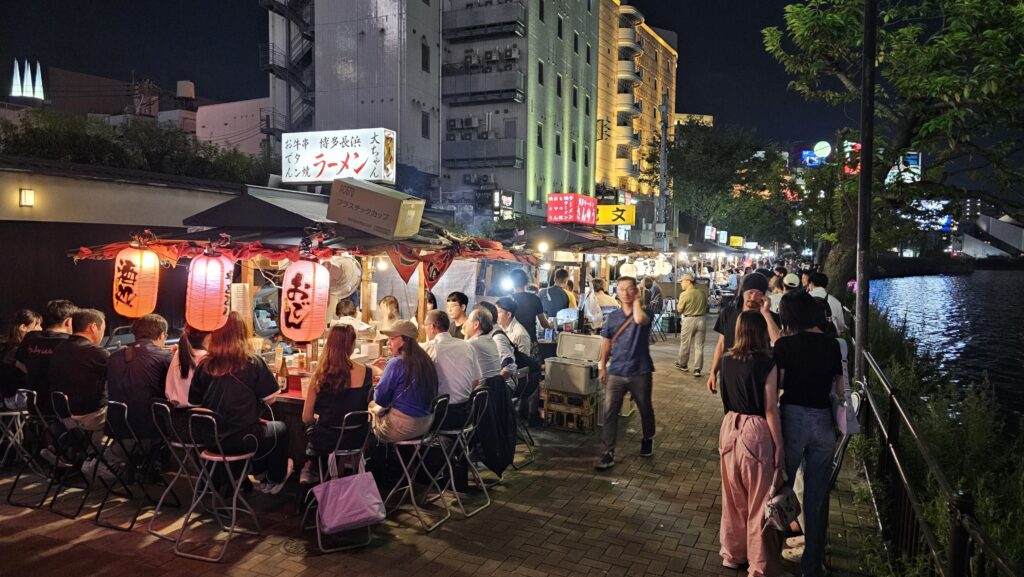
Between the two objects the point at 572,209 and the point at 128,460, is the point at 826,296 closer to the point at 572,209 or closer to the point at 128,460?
the point at 128,460

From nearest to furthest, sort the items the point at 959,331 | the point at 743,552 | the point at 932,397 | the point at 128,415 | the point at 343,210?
the point at 743,552, the point at 128,415, the point at 343,210, the point at 932,397, the point at 959,331

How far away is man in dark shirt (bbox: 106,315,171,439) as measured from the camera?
20.0ft

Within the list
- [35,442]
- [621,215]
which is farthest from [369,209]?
[621,215]

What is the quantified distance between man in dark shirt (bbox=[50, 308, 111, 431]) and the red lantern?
873 mm

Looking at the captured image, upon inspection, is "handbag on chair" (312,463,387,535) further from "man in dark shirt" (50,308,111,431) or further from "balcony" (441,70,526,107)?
"balcony" (441,70,526,107)

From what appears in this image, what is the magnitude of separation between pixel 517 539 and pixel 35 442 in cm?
529

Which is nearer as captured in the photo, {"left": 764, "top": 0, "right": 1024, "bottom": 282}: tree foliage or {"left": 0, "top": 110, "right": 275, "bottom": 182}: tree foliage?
{"left": 764, "top": 0, "right": 1024, "bottom": 282}: tree foliage

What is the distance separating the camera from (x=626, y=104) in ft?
170

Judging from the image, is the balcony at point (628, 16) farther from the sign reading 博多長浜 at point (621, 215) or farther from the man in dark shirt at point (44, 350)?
the man in dark shirt at point (44, 350)

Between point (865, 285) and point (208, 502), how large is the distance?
7.51 meters

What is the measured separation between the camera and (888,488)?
5.73m

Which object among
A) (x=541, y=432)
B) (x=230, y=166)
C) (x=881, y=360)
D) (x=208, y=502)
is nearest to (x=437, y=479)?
(x=208, y=502)

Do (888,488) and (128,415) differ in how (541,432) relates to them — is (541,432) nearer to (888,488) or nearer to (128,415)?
(888,488)

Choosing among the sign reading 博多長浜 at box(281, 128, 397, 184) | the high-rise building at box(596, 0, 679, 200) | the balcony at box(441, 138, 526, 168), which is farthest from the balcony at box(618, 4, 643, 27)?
the sign reading 博多長浜 at box(281, 128, 397, 184)
